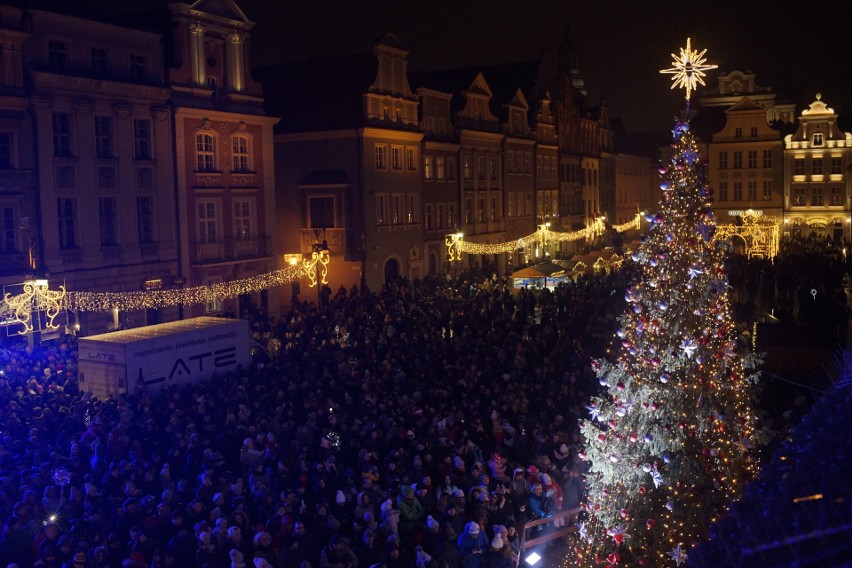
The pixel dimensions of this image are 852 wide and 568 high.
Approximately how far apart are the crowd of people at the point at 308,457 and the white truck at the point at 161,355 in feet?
2.37

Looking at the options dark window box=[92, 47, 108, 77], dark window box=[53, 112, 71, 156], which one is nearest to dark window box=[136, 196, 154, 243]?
dark window box=[53, 112, 71, 156]

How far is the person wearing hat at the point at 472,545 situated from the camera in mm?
11953

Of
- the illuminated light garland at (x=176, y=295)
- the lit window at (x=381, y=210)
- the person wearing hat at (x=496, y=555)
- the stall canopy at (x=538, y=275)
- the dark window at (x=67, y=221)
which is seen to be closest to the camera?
the person wearing hat at (x=496, y=555)

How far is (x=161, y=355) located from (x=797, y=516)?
1872 centimetres

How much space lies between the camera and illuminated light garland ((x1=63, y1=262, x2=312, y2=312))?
26.7 m

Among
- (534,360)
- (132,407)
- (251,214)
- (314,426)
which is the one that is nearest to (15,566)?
(314,426)

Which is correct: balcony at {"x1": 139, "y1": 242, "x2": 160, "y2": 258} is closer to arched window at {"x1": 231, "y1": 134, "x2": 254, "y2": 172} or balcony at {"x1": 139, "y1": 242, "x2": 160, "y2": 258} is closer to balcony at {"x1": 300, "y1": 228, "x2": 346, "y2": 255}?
arched window at {"x1": 231, "y1": 134, "x2": 254, "y2": 172}

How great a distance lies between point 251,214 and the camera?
35438 millimetres

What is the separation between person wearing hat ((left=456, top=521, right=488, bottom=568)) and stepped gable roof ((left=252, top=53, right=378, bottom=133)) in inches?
1167

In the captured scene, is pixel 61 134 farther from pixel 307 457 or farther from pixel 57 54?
pixel 307 457

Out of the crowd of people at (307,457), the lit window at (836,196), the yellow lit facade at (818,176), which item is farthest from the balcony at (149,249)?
the lit window at (836,196)

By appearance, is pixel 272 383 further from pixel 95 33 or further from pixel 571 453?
pixel 95 33

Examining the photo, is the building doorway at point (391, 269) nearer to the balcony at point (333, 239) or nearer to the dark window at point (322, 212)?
the balcony at point (333, 239)

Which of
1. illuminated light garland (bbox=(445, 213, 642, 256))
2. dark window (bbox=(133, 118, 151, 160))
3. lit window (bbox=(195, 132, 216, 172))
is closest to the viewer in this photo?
dark window (bbox=(133, 118, 151, 160))
